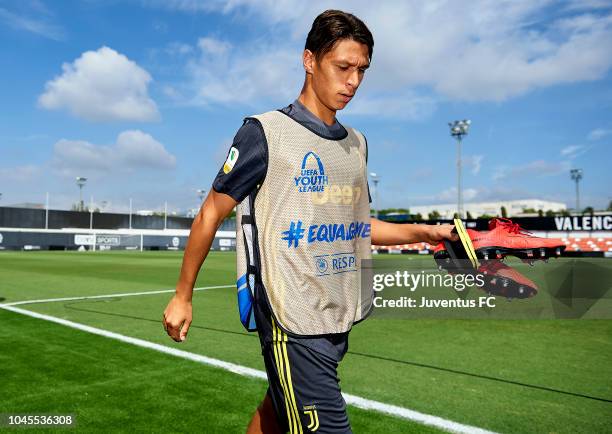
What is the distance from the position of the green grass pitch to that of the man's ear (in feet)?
8.47

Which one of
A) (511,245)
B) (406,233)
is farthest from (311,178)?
(511,245)

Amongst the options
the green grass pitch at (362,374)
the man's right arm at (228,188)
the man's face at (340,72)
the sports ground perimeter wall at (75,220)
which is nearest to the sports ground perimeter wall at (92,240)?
the sports ground perimeter wall at (75,220)

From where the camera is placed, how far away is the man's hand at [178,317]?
6.57ft

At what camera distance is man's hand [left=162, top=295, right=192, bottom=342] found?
6.57 ft

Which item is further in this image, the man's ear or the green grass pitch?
the green grass pitch

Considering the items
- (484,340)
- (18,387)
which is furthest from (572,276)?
(18,387)

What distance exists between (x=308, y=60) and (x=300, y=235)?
732 mm

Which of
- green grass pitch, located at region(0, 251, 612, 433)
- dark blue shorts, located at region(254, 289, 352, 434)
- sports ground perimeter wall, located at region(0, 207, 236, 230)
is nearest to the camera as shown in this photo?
dark blue shorts, located at region(254, 289, 352, 434)

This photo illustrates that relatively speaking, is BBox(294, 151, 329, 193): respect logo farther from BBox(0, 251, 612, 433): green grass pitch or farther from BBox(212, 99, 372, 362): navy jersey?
BBox(0, 251, 612, 433): green grass pitch

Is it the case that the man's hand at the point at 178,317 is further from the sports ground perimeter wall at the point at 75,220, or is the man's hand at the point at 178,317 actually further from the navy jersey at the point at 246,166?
the sports ground perimeter wall at the point at 75,220

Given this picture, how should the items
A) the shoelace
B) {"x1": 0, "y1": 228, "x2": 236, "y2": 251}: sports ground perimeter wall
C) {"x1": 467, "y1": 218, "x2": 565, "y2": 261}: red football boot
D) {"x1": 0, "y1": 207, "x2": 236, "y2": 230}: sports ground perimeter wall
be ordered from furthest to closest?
{"x1": 0, "y1": 207, "x2": 236, "y2": 230}: sports ground perimeter wall, {"x1": 0, "y1": 228, "x2": 236, "y2": 251}: sports ground perimeter wall, the shoelace, {"x1": 467, "y1": 218, "x2": 565, "y2": 261}: red football boot

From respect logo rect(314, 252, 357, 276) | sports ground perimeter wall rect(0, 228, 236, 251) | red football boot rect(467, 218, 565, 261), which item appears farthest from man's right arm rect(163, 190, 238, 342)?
sports ground perimeter wall rect(0, 228, 236, 251)

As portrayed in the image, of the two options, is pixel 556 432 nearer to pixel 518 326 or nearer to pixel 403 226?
pixel 403 226

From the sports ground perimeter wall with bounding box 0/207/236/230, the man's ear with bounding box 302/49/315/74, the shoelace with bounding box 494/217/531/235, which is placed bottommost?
the shoelace with bounding box 494/217/531/235
